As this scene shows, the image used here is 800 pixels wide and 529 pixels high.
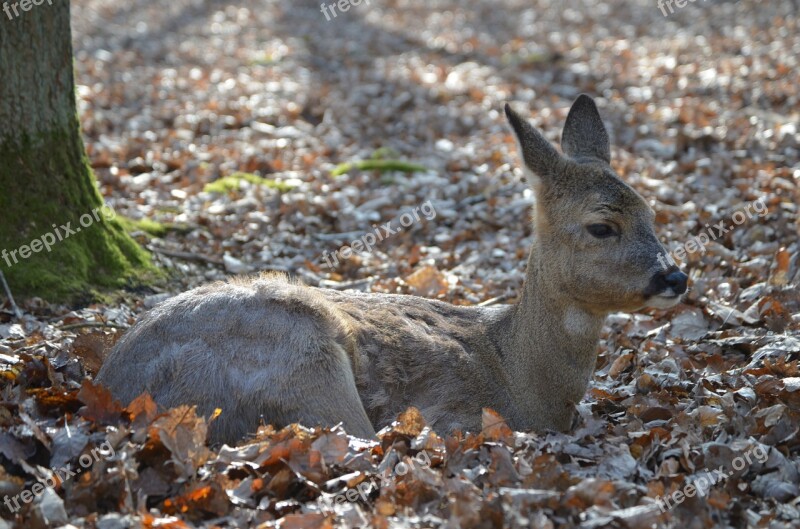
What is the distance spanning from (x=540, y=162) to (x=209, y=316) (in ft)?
7.71

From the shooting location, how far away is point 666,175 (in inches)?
428

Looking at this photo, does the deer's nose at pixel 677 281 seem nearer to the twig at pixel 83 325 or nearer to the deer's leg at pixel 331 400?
the deer's leg at pixel 331 400

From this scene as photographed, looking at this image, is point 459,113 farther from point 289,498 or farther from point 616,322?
point 289,498

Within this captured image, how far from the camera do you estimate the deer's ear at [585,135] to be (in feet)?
20.6

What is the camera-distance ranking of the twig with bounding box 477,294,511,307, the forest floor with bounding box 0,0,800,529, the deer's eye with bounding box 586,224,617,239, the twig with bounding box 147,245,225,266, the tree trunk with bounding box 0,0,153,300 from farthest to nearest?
1. the twig with bounding box 147,245,225,266
2. the twig with bounding box 477,294,511,307
3. the tree trunk with bounding box 0,0,153,300
4. the deer's eye with bounding box 586,224,617,239
5. the forest floor with bounding box 0,0,800,529

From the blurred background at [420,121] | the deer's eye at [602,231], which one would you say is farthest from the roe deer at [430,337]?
the blurred background at [420,121]

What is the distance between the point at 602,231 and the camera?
18.6 feet

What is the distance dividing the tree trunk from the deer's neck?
369 centimetres

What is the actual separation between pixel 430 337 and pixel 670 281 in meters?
1.57

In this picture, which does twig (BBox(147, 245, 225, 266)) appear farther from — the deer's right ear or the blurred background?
the deer's right ear

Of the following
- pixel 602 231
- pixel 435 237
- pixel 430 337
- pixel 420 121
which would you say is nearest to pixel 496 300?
pixel 435 237

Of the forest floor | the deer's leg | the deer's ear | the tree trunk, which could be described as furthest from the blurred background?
the deer's leg

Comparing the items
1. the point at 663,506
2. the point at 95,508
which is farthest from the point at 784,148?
the point at 95,508

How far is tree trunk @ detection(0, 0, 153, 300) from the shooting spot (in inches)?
273
